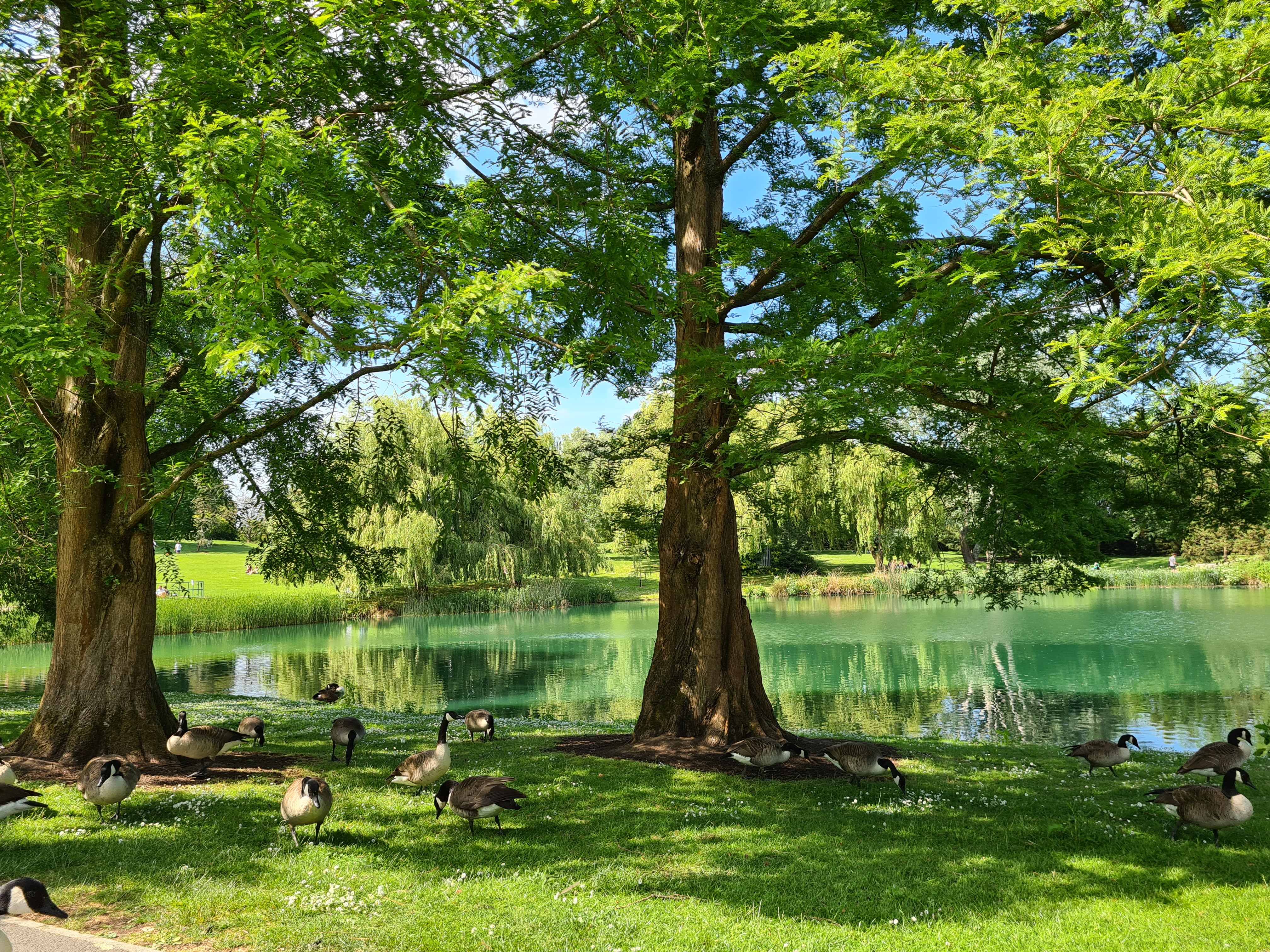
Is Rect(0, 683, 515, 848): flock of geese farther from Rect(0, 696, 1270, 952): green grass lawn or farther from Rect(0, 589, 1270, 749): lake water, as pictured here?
Rect(0, 589, 1270, 749): lake water

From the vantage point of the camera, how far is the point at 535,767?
31.8ft

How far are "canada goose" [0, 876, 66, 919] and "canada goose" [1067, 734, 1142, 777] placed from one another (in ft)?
32.2

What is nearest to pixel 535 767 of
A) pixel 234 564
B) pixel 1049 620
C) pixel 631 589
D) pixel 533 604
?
pixel 1049 620

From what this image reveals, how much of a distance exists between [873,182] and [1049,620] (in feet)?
99.5

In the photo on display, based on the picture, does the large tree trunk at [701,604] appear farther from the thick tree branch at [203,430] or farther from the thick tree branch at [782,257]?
the thick tree branch at [203,430]

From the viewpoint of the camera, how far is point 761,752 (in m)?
9.03

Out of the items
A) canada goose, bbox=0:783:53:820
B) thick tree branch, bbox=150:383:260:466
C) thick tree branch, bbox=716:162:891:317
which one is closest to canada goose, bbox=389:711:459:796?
canada goose, bbox=0:783:53:820

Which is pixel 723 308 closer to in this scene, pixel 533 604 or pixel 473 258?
pixel 473 258

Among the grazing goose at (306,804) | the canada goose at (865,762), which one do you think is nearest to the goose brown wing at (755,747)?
the canada goose at (865,762)

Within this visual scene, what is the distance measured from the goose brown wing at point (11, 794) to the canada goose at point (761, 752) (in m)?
6.50

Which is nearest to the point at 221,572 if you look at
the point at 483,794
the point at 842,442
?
the point at 842,442

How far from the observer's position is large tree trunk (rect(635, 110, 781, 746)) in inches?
420

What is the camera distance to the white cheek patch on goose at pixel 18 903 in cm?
434

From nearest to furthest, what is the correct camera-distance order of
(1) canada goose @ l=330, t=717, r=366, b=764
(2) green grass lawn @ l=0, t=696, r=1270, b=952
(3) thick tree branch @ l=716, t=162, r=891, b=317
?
(2) green grass lawn @ l=0, t=696, r=1270, b=952
(3) thick tree branch @ l=716, t=162, r=891, b=317
(1) canada goose @ l=330, t=717, r=366, b=764
